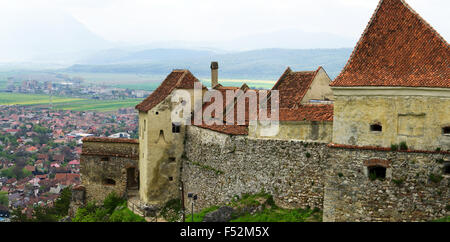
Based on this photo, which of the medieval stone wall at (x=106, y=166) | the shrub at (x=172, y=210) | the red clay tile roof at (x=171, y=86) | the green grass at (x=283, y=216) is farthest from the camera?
the medieval stone wall at (x=106, y=166)

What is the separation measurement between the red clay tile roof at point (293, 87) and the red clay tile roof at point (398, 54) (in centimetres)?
699

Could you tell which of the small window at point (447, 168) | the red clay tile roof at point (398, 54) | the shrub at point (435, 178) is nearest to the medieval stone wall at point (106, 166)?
the red clay tile roof at point (398, 54)

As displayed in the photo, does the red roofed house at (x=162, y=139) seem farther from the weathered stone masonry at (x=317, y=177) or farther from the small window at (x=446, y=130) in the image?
the small window at (x=446, y=130)

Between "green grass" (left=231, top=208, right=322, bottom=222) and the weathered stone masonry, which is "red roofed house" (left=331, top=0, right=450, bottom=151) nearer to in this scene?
the weathered stone masonry

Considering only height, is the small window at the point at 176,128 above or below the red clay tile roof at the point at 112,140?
above

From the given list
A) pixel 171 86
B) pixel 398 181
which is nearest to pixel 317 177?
pixel 398 181

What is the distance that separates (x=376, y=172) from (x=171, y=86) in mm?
18792

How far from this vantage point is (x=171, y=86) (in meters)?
42.3

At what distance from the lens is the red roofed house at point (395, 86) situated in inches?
1008

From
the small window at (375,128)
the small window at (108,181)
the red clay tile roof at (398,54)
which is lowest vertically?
the small window at (108,181)

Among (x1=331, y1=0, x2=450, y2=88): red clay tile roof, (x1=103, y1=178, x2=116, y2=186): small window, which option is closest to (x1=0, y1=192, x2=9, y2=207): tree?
(x1=103, y1=178, x2=116, y2=186): small window

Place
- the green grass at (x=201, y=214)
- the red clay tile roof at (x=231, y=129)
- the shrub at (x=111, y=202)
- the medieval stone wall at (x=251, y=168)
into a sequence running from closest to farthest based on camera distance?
the medieval stone wall at (x=251, y=168), the green grass at (x=201, y=214), the red clay tile roof at (x=231, y=129), the shrub at (x=111, y=202)
